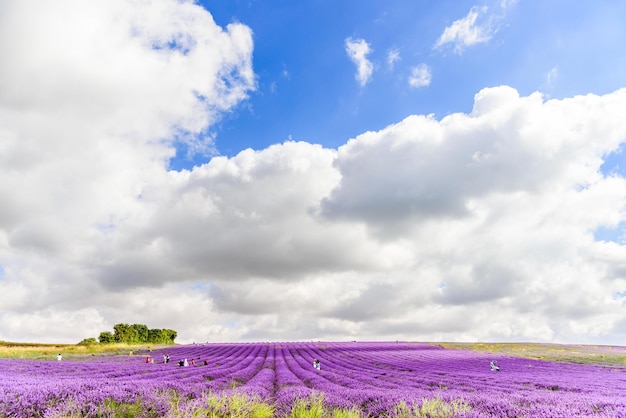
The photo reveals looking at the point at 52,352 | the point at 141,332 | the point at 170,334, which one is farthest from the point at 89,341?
the point at 52,352

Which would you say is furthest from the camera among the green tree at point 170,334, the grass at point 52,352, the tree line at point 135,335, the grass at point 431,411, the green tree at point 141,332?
the green tree at point 170,334

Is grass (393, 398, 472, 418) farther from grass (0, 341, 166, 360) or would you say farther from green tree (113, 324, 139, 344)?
green tree (113, 324, 139, 344)

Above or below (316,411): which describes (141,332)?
below

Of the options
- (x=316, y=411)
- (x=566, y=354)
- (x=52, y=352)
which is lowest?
(x=566, y=354)

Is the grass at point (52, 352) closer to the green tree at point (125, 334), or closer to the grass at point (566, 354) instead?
the green tree at point (125, 334)

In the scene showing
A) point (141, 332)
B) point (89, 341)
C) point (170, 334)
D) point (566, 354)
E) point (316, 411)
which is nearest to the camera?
point (316, 411)

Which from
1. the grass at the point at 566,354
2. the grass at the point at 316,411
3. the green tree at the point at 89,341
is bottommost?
the grass at the point at 566,354

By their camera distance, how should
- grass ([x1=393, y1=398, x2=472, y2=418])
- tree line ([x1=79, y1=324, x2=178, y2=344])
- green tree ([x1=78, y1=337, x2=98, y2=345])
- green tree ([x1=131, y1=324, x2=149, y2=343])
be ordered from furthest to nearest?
green tree ([x1=131, y1=324, x2=149, y2=343]) < tree line ([x1=79, y1=324, x2=178, y2=344]) < green tree ([x1=78, y1=337, x2=98, y2=345]) < grass ([x1=393, y1=398, x2=472, y2=418])

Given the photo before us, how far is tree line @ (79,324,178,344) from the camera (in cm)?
7350

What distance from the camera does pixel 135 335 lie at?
77625mm

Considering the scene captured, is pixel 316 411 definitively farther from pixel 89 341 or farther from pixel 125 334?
pixel 125 334

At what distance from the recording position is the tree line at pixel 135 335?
2894 inches

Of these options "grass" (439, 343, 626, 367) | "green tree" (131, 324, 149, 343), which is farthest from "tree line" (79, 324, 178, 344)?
"grass" (439, 343, 626, 367)

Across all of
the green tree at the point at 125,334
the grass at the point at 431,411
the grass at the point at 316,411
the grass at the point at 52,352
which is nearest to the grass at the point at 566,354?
the grass at the point at 431,411
